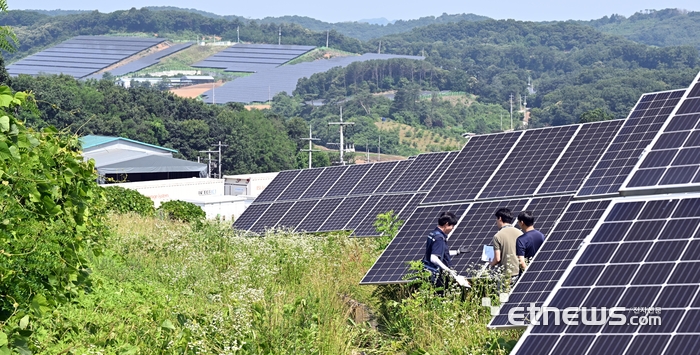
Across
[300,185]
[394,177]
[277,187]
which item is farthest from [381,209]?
[277,187]

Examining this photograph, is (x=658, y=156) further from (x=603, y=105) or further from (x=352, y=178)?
(x=603, y=105)

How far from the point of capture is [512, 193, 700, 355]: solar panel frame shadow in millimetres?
6891

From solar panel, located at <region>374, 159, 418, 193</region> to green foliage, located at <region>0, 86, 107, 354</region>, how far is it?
55.8 feet

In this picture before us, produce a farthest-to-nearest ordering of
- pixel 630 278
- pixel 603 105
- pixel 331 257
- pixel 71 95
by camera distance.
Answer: pixel 603 105, pixel 71 95, pixel 331 257, pixel 630 278

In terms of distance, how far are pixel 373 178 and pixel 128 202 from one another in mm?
6230

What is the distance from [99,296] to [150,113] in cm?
9635

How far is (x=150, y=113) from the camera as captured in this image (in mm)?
105562

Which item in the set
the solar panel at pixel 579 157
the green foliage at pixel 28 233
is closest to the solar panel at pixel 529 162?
the solar panel at pixel 579 157

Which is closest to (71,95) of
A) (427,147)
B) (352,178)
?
(427,147)

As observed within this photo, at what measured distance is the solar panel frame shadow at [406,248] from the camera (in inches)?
482

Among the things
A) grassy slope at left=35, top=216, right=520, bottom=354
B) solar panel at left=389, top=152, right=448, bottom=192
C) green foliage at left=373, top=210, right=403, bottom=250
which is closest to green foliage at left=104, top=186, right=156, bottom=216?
solar panel at left=389, top=152, right=448, bottom=192

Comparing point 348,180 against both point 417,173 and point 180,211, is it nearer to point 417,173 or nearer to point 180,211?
point 417,173

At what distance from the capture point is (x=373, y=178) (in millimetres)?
26484

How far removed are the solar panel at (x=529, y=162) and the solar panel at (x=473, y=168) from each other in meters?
0.16
